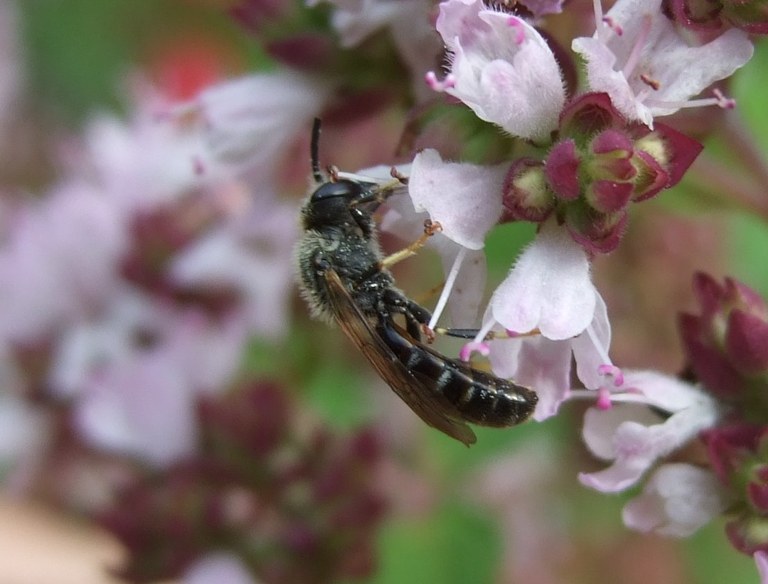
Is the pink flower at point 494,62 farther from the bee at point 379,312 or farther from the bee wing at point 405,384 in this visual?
the bee wing at point 405,384

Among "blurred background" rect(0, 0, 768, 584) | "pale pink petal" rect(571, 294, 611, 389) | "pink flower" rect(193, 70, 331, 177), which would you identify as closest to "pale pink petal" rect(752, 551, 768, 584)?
"pale pink petal" rect(571, 294, 611, 389)

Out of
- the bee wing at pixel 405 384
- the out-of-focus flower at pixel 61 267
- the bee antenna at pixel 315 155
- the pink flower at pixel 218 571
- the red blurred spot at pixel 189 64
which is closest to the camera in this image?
the bee wing at pixel 405 384

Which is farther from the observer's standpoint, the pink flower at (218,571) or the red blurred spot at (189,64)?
the red blurred spot at (189,64)

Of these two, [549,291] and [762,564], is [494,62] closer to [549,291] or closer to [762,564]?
[549,291]

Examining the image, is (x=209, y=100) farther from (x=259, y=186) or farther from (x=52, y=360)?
(x=52, y=360)

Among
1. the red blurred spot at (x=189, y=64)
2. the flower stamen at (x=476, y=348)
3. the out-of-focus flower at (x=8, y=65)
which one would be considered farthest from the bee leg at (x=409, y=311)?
the out-of-focus flower at (x=8, y=65)

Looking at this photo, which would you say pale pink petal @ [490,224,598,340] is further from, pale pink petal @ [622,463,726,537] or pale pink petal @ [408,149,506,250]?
pale pink petal @ [622,463,726,537]

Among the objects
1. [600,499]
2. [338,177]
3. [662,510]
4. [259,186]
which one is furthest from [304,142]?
[600,499]
